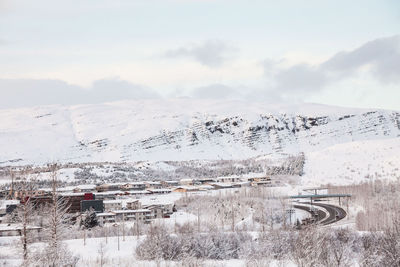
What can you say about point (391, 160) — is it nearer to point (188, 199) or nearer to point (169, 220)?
point (188, 199)

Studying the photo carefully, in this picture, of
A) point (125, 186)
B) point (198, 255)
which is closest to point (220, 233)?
point (198, 255)

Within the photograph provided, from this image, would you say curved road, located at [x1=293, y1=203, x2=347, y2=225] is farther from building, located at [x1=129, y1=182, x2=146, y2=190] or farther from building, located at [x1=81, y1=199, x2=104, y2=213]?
building, located at [x1=129, y1=182, x2=146, y2=190]

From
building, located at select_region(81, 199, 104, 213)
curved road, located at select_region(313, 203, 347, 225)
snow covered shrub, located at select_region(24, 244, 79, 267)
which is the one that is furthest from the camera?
building, located at select_region(81, 199, 104, 213)

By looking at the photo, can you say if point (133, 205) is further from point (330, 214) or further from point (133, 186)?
point (133, 186)

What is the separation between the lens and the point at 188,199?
109 m

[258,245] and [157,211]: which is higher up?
[157,211]

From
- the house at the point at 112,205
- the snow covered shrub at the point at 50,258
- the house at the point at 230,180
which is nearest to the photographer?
the snow covered shrub at the point at 50,258

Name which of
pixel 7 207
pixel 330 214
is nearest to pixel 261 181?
pixel 330 214

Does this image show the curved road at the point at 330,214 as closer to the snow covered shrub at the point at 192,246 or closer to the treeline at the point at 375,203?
the treeline at the point at 375,203

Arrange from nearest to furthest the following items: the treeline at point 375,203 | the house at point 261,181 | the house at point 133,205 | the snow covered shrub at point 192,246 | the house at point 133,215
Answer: the snow covered shrub at point 192,246, the treeline at point 375,203, the house at point 133,215, the house at point 133,205, the house at point 261,181

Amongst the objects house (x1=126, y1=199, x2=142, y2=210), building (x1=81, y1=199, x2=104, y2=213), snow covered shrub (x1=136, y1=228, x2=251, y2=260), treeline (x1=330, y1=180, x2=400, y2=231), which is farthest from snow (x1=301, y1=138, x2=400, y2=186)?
snow covered shrub (x1=136, y1=228, x2=251, y2=260)

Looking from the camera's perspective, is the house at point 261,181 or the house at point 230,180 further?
the house at point 230,180

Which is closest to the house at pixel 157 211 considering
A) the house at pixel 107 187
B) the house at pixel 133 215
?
the house at pixel 133 215

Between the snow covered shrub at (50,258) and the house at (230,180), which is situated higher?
the house at (230,180)
